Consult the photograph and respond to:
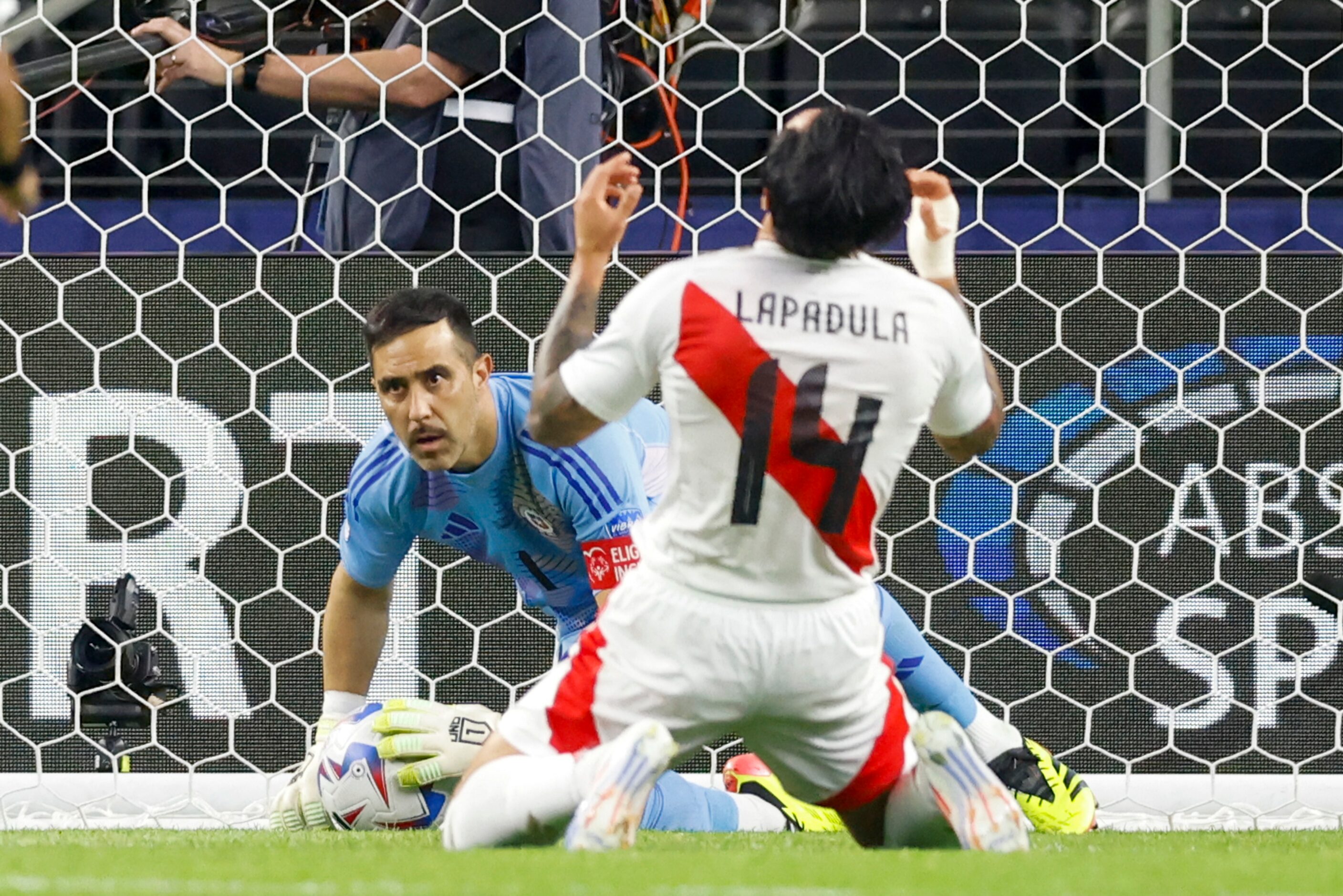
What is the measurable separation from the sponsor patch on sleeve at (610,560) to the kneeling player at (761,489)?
0.78m

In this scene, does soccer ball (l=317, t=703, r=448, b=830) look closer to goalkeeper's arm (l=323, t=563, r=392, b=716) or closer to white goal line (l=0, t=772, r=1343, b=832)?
goalkeeper's arm (l=323, t=563, r=392, b=716)

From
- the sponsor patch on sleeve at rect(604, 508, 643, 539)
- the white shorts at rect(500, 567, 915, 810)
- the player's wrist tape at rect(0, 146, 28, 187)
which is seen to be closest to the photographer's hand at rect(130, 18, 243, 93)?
the player's wrist tape at rect(0, 146, 28, 187)

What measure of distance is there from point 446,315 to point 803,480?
1.34m

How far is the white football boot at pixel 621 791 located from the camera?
2.26 meters

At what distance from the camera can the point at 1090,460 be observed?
3.97 metres

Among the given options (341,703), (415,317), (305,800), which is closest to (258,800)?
(341,703)

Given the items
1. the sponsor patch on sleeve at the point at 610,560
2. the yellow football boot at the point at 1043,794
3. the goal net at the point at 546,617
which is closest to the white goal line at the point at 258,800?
the goal net at the point at 546,617

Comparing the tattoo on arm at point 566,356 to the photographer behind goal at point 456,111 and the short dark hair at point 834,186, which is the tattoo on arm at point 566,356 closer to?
the short dark hair at point 834,186

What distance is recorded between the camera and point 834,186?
2350 millimetres

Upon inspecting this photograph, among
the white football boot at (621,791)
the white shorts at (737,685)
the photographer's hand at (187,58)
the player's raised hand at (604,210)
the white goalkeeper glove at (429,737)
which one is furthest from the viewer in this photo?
the photographer's hand at (187,58)

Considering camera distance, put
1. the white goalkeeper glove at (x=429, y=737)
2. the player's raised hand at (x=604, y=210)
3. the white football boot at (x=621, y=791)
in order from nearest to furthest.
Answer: the white football boot at (x=621, y=791)
the player's raised hand at (x=604, y=210)
the white goalkeeper glove at (x=429, y=737)

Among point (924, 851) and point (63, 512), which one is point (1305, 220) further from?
point (63, 512)

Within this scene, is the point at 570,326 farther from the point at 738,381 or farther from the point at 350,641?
the point at 350,641

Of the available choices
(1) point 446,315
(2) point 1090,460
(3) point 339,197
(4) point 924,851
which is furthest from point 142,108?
(4) point 924,851
